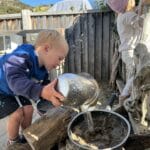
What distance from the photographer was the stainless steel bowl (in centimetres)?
189

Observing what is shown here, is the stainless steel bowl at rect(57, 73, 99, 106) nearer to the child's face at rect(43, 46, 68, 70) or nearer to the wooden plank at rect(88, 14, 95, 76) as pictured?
the child's face at rect(43, 46, 68, 70)

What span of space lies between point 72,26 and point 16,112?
499cm

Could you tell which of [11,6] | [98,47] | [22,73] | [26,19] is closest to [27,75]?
[22,73]

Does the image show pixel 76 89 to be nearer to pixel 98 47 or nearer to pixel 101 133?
pixel 101 133

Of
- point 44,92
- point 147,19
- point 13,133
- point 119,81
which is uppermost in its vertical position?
point 147,19

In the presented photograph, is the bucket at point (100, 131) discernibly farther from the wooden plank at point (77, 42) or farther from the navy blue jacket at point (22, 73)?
the wooden plank at point (77, 42)

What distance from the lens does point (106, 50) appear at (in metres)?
7.66

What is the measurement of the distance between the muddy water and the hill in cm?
1053

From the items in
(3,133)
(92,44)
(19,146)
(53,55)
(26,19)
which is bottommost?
(3,133)

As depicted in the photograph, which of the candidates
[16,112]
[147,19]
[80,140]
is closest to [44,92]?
[80,140]

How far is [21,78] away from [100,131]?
50cm

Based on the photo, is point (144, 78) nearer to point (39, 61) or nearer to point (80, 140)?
point (80, 140)

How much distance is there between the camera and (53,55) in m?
2.25

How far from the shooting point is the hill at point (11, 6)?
12773 millimetres
